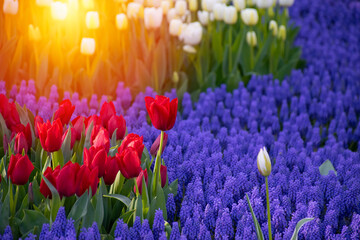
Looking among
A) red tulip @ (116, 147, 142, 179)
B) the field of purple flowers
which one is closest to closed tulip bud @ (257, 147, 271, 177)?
the field of purple flowers

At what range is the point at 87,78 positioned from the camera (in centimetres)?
337

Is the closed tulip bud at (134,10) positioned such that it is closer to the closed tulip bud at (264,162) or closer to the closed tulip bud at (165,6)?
the closed tulip bud at (165,6)

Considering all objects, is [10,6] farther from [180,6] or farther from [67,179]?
[67,179]

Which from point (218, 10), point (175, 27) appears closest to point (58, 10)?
point (175, 27)

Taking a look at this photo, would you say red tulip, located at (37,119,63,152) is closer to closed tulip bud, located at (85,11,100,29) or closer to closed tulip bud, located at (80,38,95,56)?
closed tulip bud, located at (80,38,95,56)

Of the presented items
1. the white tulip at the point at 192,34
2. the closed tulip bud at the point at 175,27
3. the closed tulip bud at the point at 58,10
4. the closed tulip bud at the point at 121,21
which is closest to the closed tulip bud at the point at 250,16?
the white tulip at the point at 192,34

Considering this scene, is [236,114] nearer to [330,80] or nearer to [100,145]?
[330,80]

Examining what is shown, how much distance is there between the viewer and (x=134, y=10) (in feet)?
12.7

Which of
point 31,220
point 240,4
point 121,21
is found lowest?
point 31,220

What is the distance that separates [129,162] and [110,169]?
0.09m

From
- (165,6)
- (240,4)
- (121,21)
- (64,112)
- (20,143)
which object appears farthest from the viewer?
(240,4)

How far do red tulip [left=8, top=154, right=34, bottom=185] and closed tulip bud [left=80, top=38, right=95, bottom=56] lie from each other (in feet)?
5.73

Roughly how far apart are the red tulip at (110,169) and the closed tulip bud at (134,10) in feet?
7.46

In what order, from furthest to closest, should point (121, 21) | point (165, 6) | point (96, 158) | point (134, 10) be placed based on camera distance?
1. point (165, 6)
2. point (134, 10)
3. point (121, 21)
4. point (96, 158)
